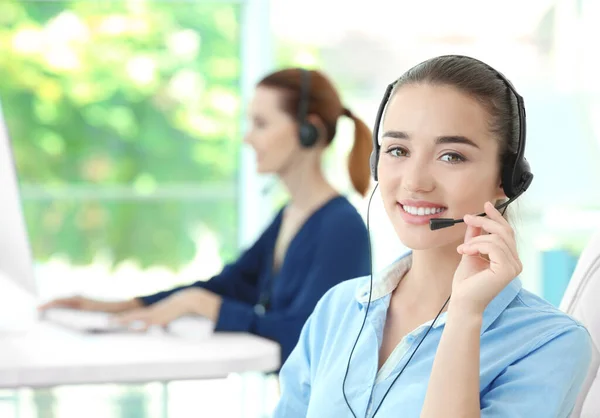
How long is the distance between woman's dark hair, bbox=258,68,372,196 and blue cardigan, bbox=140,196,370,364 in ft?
0.34

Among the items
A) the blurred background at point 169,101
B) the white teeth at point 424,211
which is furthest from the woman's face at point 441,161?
the blurred background at point 169,101

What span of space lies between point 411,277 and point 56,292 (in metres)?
3.87

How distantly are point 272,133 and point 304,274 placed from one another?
15.4 inches

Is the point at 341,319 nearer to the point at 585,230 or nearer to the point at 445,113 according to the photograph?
the point at 445,113

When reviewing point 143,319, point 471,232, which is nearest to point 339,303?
point 471,232

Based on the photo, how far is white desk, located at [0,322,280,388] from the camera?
1602 millimetres

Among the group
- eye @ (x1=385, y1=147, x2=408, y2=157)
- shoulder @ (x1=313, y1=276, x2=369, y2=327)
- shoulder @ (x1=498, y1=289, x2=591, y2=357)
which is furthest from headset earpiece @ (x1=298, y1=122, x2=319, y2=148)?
shoulder @ (x1=498, y1=289, x2=591, y2=357)

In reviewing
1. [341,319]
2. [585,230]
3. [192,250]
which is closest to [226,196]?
[192,250]

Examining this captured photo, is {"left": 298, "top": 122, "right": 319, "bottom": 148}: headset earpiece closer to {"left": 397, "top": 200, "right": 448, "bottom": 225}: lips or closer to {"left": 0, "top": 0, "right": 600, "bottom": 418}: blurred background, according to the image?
{"left": 397, "top": 200, "right": 448, "bottom": 225}: lips

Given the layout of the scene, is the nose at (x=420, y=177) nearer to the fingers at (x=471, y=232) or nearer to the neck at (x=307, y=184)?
the fingers at (x=471, y=232)

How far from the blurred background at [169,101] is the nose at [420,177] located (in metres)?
3.18

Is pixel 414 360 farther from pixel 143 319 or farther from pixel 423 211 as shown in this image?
pixel 143 319

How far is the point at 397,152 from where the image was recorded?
1165mm

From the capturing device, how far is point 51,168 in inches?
194
